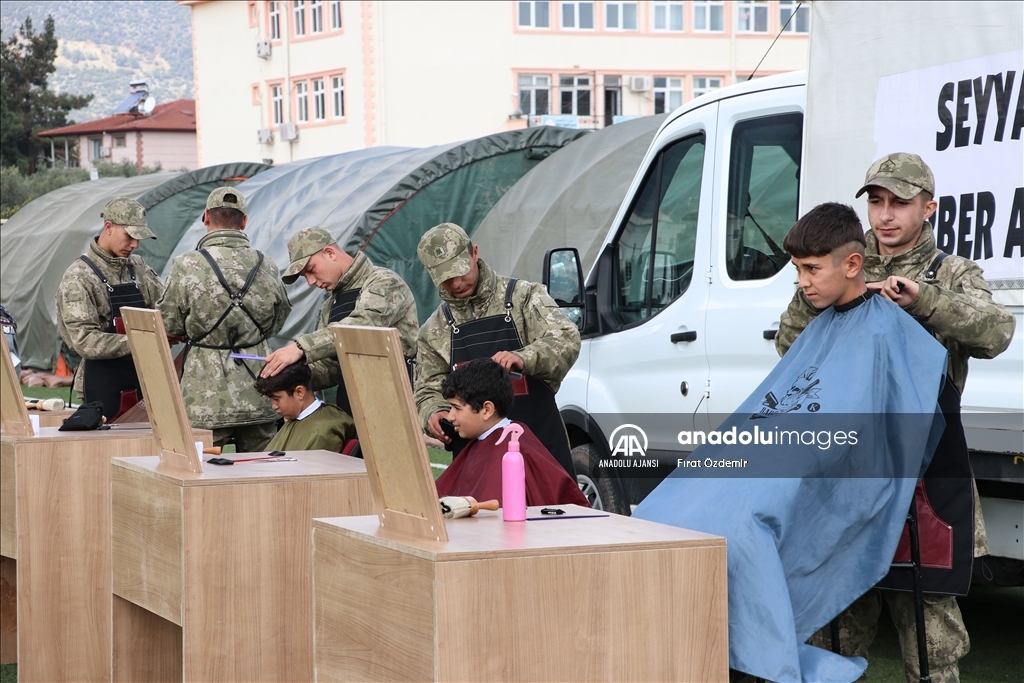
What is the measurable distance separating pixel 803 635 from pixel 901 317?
3.21 ft

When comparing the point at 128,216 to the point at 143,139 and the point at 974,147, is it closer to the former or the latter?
the point at 974,147

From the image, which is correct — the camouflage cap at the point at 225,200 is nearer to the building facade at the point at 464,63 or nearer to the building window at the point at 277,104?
the building facade at the point at 464,63

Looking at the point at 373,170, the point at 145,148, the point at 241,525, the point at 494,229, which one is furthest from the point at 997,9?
the point at 145,148

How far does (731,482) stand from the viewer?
3812 millimetres

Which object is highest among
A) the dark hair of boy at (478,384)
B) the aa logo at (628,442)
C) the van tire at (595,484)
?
the dark hair of boy at (478,384)

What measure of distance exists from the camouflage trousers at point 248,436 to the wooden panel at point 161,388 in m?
1.90

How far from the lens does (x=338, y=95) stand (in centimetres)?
4731

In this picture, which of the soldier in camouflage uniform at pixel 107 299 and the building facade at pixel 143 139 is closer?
the soldier in camouflage uniform at pixel 107 299

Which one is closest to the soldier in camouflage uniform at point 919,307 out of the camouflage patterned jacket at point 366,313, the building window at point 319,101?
the camouflage patterned jacket at point 366,313

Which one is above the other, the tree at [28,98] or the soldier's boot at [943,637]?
the tree at [28,98]

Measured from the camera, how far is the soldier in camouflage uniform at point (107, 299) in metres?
7.34

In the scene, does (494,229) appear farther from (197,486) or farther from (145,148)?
(145,148)

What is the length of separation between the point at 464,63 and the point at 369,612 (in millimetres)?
45341

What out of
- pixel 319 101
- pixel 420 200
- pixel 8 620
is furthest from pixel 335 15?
pixel 8 620
